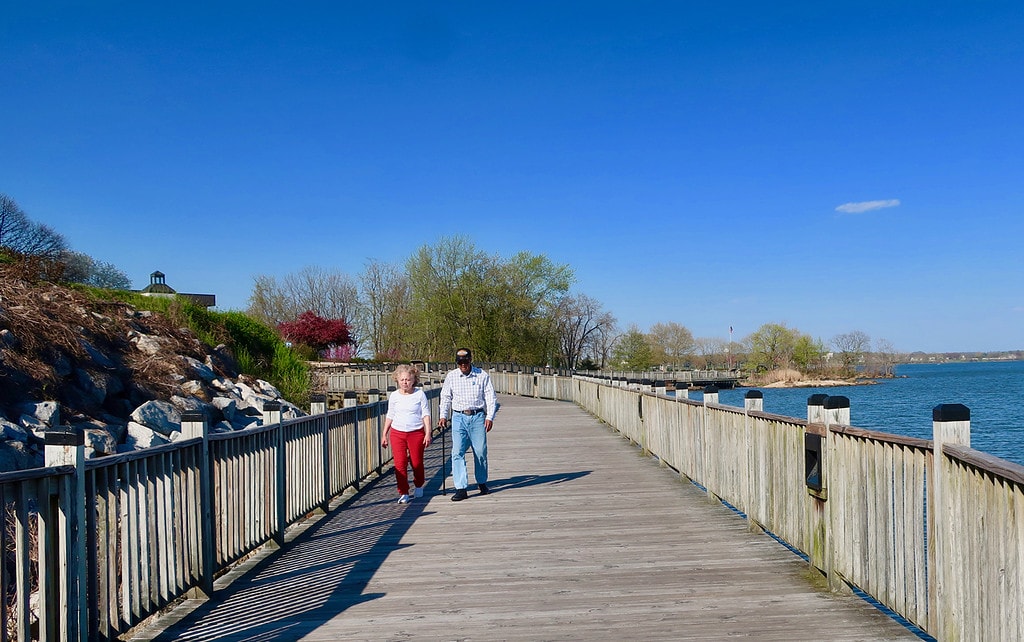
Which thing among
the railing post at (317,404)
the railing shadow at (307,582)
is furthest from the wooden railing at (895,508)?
the railing post at (317,404)

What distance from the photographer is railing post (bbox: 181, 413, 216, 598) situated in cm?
533

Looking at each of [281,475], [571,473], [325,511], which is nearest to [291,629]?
[281,475]

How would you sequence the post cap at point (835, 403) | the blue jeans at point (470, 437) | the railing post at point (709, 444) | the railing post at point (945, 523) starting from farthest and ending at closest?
the blue jeans at point (470, 437) → the railing post at point (709, 444) → the post cap at point (835, 403) → the railing post at point (945, 523)

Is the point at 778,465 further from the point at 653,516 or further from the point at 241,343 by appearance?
the point at 241,343

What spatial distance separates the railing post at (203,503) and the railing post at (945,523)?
14.1 feet

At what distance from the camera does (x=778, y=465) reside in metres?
6.32

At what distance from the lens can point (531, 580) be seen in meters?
5.82

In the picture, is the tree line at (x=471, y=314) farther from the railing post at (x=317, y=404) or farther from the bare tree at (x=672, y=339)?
the railing post at (x=317, y=404)

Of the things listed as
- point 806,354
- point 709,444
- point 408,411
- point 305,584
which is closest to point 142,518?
point 305,584

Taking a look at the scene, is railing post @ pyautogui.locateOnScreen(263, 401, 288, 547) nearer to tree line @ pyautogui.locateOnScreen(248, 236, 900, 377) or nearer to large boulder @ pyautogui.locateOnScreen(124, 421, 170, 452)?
large boulder @ pyautogui.locateOnScreen(124, 421, 170, 452)

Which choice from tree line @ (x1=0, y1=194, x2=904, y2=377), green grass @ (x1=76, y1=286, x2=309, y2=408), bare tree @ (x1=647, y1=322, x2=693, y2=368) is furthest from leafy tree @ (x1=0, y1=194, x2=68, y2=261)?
bare tree @ (x1=647, y1=322, x2=693, y2=368)

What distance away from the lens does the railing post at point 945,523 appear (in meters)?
3.74

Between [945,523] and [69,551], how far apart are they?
13.3ft

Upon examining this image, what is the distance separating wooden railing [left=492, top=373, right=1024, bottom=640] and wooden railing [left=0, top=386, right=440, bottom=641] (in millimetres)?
3952
